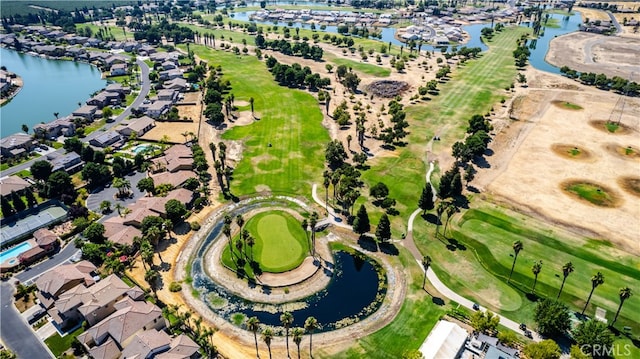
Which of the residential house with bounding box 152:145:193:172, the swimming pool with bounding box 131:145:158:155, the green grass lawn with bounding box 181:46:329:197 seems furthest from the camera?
the swimming pool with bounding box 131:145:158:155

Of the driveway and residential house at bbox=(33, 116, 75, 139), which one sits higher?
residential house at bbox=(33, 116, 75, 139)

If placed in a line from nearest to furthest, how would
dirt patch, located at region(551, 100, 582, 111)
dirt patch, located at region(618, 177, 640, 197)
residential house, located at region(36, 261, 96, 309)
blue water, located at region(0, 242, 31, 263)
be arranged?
residential house, located at region(36, 261, 96, 309) → blue water, located at region(0, 242, 31, 263) → dirt patch, located at region(618, 177, 640, 197) → dirt patch, located at region(551, 100, 582, 111)

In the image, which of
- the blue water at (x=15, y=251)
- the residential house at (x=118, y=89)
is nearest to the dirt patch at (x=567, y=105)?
the residential house at (x=118, y=89)

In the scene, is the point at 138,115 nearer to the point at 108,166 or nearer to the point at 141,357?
the point at 108,166

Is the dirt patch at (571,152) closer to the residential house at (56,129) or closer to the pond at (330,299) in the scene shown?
the pond at (330,299)

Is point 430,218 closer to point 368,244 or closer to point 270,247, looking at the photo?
point 368,244

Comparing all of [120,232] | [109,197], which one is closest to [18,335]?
[120,232]

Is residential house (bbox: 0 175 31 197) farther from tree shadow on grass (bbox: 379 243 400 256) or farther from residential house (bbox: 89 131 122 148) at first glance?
tree shadow on grass (bbox: 379 243 400 256)

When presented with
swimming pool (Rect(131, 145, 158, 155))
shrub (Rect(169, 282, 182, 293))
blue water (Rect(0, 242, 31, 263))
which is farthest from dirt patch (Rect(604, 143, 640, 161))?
blue water (Rect(0, 242, 31, 263))
